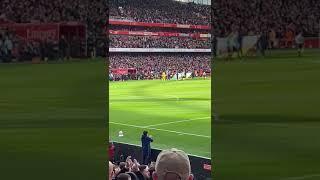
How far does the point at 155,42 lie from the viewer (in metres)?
4.81

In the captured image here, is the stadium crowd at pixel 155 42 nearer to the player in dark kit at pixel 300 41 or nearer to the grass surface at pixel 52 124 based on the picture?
the grass surface at pixel 52 124

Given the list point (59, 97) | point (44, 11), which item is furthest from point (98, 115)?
point (44, 11)

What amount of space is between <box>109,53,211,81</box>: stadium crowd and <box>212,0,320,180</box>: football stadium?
0.64 m

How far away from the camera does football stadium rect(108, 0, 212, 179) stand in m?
4.46

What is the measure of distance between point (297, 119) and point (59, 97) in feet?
11.7

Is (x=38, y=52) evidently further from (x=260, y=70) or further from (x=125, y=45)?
(x=260, y=70)

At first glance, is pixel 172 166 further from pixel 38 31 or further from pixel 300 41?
pixel 300 41

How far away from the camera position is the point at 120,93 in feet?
15.1

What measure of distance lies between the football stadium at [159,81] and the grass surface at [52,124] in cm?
47

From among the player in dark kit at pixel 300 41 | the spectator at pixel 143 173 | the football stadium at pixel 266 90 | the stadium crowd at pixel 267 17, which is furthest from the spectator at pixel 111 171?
the player in dark kit at pixel 300 41

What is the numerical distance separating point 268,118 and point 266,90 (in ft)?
2.81

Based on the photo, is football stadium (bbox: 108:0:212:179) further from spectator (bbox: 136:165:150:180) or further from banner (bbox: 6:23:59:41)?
banner (bbox: 6:23:59:41)

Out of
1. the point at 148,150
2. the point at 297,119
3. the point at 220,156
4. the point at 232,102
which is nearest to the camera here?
the point at 148,150

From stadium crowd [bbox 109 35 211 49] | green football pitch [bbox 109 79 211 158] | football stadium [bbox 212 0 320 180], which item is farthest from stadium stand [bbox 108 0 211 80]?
football stadium [bbox 212 0 320 180]
